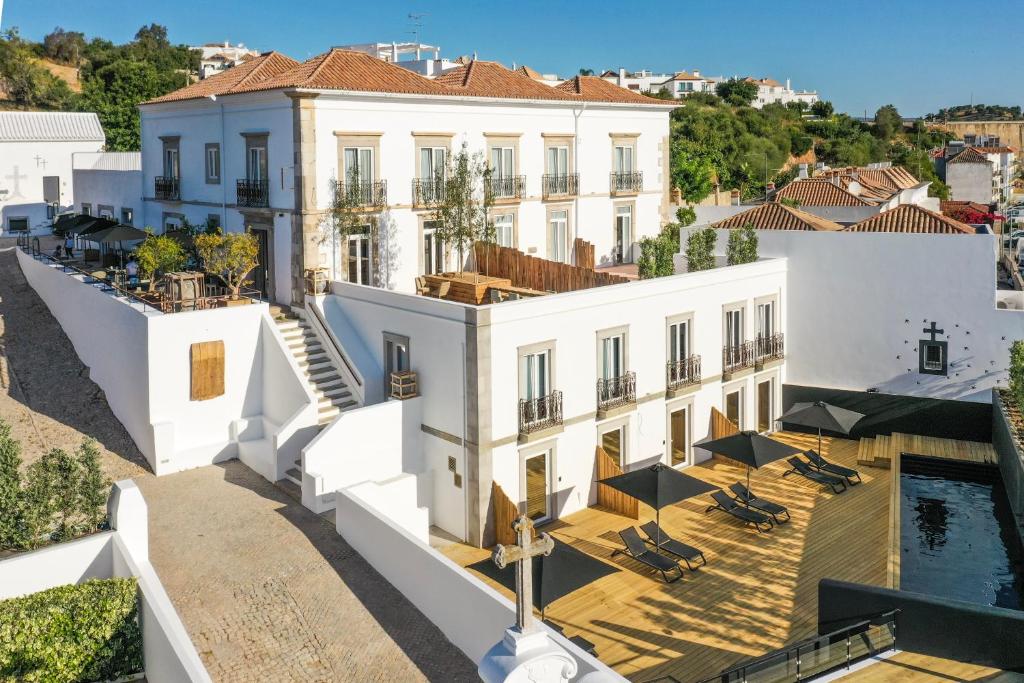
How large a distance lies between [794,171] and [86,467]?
7707 centimetres

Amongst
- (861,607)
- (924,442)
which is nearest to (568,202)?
(924,442)

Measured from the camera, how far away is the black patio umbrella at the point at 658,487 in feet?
62.7

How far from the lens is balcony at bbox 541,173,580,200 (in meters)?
29.5

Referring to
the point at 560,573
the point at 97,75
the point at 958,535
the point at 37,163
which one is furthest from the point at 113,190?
the point at 97,75

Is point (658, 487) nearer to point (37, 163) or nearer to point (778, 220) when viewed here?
point (778, 220)

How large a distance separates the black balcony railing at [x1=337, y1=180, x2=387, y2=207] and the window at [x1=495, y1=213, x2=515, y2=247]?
14.5 ft

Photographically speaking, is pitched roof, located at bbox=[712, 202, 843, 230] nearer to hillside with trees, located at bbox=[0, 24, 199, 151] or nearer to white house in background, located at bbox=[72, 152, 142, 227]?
white house in background, located at bbox=[72, 152, 142, 227]

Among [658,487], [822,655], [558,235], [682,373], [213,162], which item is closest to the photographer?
[822,655]

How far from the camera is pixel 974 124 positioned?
158 metres

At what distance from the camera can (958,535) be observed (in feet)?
70.6

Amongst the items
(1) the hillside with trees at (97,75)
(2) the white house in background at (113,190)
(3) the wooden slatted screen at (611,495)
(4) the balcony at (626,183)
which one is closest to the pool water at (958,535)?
(3) the wooden slatted screen at (611,495)

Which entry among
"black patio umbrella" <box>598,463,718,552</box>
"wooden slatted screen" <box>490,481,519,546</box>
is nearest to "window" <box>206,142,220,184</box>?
"wooden slatted screen" <box>490,481,519,546</box>

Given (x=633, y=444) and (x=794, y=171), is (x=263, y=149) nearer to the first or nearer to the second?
(x=633, y=444)

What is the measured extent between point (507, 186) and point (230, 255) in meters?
8.88
